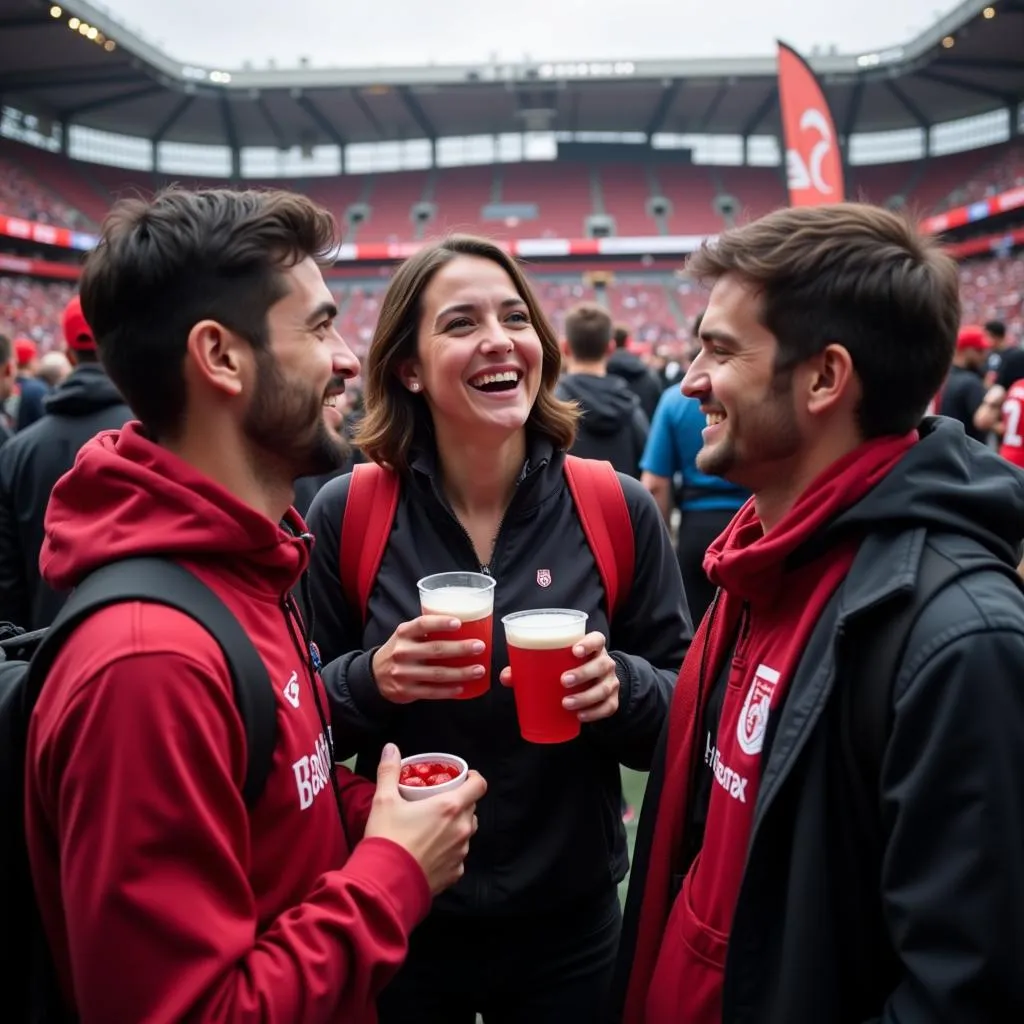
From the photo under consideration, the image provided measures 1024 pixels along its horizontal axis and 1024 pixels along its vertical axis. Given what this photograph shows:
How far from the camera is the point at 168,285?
141 centimetres

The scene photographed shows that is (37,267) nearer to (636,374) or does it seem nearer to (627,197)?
(627,197)

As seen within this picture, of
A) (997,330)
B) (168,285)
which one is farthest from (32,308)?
(168,285)

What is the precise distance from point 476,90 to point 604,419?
33.0m

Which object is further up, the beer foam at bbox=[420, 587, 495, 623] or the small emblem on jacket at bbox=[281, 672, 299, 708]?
the beer foam at bbox=[420, 587, 495, 623]

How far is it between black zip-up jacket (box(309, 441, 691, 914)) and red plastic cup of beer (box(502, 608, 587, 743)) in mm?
186

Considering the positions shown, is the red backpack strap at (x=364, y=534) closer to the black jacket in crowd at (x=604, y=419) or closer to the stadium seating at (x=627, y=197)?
the black jacket in crowd at (x=604, y=419)

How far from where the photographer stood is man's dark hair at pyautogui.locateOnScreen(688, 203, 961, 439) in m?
1.43

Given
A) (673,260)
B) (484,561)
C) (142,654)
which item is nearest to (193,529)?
(142,654)

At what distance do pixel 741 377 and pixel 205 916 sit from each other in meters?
1.20

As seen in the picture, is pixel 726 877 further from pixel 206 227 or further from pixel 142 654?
pixel 206 227

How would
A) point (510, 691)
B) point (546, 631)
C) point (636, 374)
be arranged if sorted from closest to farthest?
point (546, 631) → point (510, 691) → point (636, 374)

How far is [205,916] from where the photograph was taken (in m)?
1.11

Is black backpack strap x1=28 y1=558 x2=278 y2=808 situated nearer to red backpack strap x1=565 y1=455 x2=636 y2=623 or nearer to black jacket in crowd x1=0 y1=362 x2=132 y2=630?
red backpack strap x1=565 y1=455 x2=636 y2=623

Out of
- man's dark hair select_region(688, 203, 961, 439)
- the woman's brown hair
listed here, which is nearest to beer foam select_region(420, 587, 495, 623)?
the woman's brown hair
